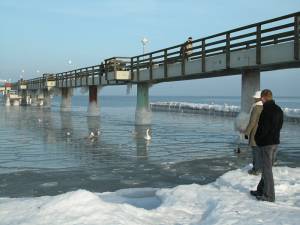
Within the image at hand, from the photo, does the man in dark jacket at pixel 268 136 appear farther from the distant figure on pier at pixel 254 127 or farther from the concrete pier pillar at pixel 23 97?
the concrete pier pillar at pixel 23 97

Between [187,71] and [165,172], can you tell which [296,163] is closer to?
[165,172]

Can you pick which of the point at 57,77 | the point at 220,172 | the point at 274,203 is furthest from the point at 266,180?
the point at 57,77

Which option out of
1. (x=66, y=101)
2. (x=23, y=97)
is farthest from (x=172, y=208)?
(x=23, y=97)

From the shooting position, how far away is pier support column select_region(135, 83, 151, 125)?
2956cm

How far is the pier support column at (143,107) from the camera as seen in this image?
29.6m

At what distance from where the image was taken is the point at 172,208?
706cm

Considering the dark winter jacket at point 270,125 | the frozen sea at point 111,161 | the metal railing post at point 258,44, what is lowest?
the frozen sea at point 111,161

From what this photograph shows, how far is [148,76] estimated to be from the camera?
2759 cm

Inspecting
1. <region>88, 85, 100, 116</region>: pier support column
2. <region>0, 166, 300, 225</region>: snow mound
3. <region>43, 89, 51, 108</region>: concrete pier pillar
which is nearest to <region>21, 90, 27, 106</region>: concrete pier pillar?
<region>43, 89, 51, 108</region>: concrete pier pillar

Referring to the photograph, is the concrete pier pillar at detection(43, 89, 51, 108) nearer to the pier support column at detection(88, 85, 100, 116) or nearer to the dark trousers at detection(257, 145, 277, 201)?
the pier support column at detection(88, 85, 100, 116)

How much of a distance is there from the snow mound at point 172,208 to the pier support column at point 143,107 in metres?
21.2

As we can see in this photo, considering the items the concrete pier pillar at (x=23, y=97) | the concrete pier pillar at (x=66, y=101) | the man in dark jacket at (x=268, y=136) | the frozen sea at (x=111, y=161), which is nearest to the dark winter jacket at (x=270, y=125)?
the man in dark jacket at (x=268, y=136)

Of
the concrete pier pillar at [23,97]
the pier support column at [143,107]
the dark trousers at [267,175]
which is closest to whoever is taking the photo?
the dark trousers at [267,175]

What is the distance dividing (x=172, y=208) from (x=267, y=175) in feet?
5.21
